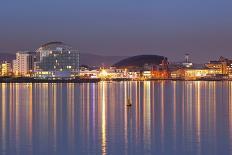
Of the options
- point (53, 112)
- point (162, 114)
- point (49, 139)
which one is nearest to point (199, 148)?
point (49, 139)

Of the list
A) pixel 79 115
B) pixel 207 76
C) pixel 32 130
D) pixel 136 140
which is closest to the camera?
pixel 136 140

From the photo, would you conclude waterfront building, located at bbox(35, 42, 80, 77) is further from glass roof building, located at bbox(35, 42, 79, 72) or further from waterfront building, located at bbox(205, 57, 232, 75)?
waterfront building, located at bbox(205, 57, 232, 75)

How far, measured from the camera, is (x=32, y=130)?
15211mm

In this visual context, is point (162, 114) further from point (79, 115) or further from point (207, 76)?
point (207, 76)

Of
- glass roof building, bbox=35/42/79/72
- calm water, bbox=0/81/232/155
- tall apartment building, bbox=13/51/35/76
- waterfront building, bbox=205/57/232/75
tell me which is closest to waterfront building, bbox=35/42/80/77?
glass roof building, bbox=35/42/79/72

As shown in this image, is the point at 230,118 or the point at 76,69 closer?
the point at 230,118

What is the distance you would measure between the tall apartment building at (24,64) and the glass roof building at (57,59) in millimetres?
5766

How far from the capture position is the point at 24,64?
104 m

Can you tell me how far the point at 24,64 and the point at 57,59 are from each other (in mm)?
13362

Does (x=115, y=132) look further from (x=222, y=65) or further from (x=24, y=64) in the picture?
(x=222, y=65)

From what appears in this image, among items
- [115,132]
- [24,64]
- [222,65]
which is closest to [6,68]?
[24,64]

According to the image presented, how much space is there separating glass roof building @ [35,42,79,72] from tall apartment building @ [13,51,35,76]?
577 centimetres

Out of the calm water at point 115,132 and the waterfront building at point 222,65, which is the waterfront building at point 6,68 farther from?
the calm water at point 115,132

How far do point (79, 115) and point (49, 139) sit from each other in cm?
623
